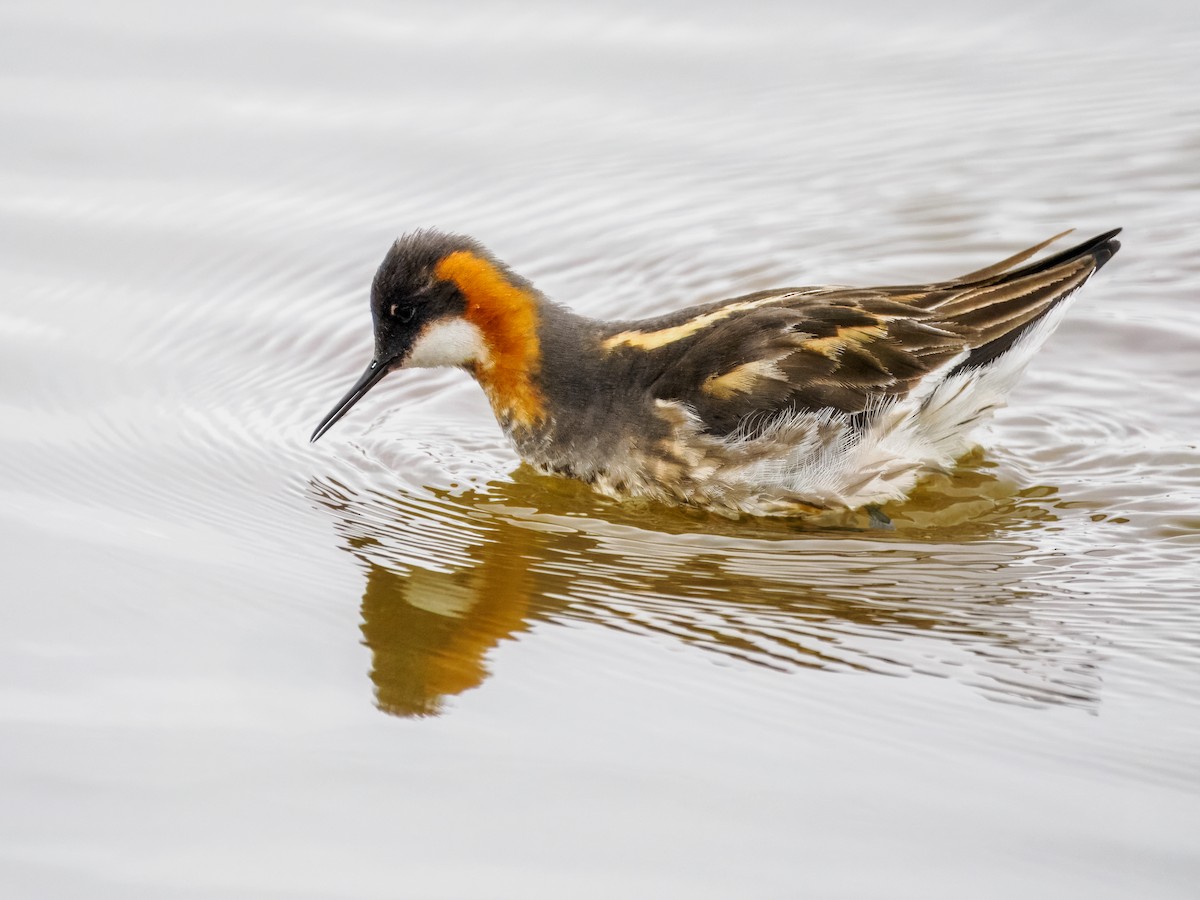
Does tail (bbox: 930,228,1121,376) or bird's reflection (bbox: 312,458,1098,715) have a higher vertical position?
tail (bbox: 930,228,1121,376)

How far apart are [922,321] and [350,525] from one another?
2.44 metres

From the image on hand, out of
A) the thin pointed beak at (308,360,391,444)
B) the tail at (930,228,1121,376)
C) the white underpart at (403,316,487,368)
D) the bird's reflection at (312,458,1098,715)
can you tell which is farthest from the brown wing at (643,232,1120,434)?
the thin pointed beak at (308,360,391,444)

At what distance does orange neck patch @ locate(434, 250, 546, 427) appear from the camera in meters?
6.86

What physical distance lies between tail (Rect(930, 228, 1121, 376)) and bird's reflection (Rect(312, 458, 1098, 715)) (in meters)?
0.56

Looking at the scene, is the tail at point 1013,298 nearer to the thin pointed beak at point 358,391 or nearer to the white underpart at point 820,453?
the white underpart at point 820,453

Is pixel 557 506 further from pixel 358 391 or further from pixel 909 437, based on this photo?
pixel 909 437

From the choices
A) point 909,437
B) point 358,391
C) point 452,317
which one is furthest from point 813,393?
point 358,391

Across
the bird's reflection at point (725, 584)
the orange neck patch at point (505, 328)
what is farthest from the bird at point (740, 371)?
the bird's reflection at point (725, 584)

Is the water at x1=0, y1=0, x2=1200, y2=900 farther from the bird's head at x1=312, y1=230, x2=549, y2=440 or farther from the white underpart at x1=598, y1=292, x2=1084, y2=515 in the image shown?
the bird's head at x1=312, y1=230, x2=549, y2=440

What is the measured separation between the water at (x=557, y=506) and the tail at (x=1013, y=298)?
1.71 ft

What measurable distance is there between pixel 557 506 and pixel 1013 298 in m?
2.07

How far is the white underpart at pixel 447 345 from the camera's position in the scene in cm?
690

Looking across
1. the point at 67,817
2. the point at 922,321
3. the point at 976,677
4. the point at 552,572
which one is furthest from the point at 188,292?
the point at 976,677

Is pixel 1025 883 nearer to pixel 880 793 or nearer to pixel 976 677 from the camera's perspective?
pixel 880 793
